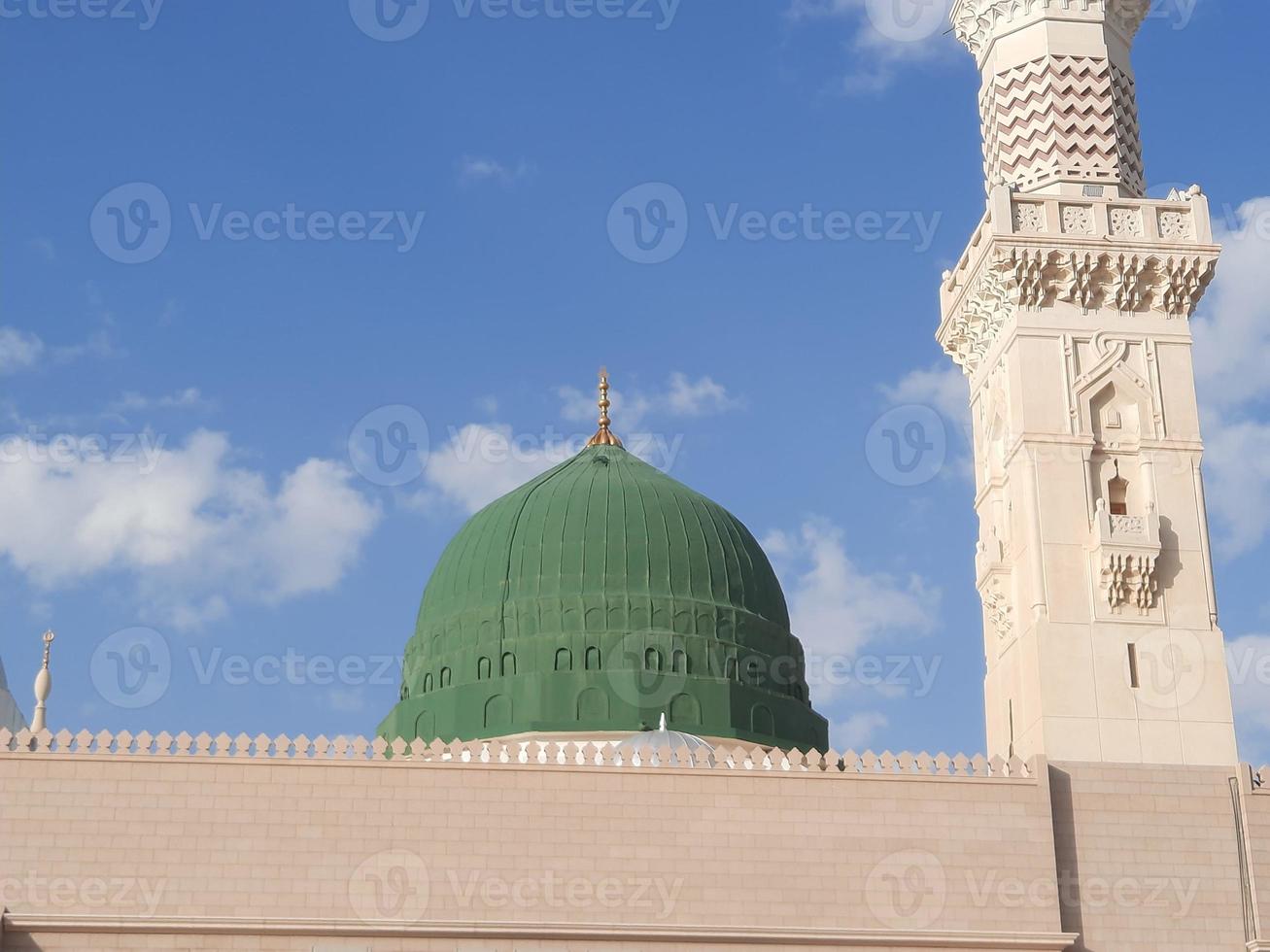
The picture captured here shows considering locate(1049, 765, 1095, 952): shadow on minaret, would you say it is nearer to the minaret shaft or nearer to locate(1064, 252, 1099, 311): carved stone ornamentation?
locate(1064, 252, 1099, 311): carved stone ornamentation

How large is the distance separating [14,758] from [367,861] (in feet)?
10.2

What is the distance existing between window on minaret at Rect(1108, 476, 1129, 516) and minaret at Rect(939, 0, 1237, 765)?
19 mm

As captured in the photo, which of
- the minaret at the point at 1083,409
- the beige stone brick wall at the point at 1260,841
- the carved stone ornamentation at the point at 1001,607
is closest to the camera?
the beige stone brick wall at the point at 1260,841

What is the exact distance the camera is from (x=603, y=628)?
75.1ft

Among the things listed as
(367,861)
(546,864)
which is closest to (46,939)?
(367,861)

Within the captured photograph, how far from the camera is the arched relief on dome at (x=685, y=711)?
22.4m

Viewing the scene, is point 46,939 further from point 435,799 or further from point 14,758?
point 435,799

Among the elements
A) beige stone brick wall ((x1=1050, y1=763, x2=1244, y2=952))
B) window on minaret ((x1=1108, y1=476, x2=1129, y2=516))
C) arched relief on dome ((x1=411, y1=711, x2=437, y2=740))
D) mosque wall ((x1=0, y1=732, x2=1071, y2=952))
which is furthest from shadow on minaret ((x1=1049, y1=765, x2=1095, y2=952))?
arched relief on dome ((x1=411, y1=711, x2=437, y2=740))

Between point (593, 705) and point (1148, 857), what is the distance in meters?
7.96

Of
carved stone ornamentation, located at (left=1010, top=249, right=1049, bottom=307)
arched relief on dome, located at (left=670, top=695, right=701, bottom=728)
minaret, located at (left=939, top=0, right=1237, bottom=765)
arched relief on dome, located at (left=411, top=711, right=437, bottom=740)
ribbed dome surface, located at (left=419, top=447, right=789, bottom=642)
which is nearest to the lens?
minaret, located at (left=939, top=0, right=1237, bottom=765)

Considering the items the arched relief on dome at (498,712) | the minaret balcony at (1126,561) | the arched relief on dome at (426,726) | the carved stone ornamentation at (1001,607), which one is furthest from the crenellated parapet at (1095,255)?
the arched relief on dome at (426,726)

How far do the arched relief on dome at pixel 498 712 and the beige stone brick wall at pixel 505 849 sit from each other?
6.70m

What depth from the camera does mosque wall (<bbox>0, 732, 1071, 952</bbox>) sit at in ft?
49.0

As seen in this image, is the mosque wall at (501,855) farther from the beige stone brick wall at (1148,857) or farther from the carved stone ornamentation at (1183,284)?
the carved stone ornamentation at (1183,284)
